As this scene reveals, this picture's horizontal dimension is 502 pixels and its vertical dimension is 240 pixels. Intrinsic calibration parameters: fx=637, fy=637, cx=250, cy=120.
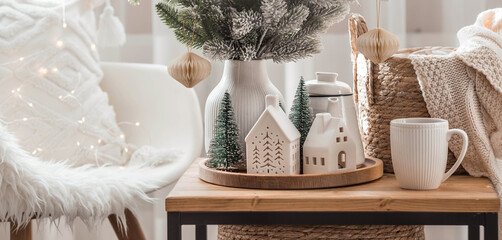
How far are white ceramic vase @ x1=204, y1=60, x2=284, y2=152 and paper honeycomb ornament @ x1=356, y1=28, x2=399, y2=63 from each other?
206 millimetres

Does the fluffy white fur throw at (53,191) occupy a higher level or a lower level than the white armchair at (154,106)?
lower

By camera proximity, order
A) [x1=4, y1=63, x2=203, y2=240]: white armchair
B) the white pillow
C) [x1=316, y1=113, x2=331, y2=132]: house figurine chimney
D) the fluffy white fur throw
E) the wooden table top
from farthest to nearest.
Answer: [x1=4, y1=63, x2=203, y2=240]: white armchair → the white pillow → the fluffy white fur throw → [x1=316, y1=113, x2=331, y2=132]: house figurine chimney → the wooden table top

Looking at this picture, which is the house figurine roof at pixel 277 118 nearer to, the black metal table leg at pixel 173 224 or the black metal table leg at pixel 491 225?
the black metal table leg at pixel 173 224

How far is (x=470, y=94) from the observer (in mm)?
1203

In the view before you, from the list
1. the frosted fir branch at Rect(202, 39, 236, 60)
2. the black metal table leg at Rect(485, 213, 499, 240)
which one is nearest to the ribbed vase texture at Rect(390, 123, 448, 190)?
the black metal table leg at Rect(485, 213, 499, 240)

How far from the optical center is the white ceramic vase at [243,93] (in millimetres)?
1218

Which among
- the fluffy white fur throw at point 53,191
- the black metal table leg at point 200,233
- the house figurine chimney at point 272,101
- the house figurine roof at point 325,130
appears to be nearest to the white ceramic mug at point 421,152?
the house figurine roof at point 325,130

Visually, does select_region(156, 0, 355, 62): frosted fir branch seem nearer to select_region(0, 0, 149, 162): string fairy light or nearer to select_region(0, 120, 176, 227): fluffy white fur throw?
select_region(0, 120, 176, 227): fluffy white fur throw

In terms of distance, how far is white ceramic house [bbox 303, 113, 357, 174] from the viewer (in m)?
1.14

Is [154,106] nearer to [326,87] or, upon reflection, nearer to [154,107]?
[154,107]

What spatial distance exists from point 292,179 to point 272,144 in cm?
7

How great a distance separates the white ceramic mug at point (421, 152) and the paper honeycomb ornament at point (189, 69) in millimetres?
355

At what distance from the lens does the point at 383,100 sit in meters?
1.27

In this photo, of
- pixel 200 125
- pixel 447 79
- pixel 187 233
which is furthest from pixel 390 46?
pixel 187 233
